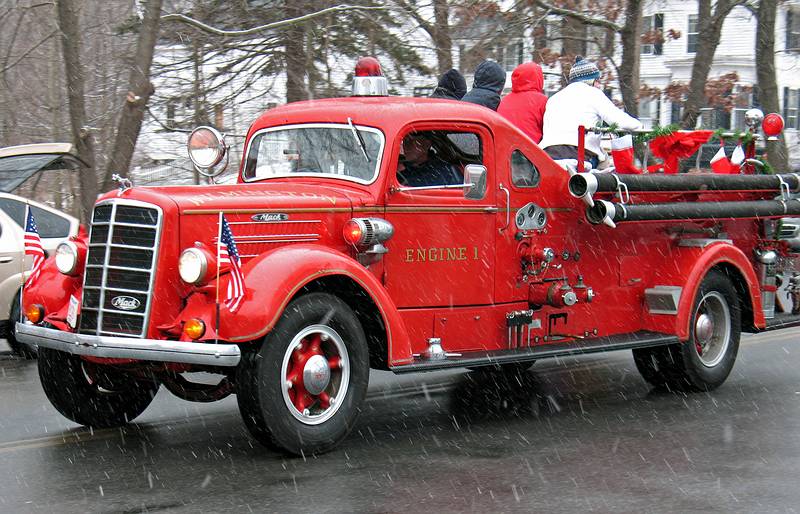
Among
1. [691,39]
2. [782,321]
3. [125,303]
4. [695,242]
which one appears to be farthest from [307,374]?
[691,39]

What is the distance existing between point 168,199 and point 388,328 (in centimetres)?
155

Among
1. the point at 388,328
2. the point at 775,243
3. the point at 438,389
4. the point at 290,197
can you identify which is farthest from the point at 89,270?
the point at 775,243

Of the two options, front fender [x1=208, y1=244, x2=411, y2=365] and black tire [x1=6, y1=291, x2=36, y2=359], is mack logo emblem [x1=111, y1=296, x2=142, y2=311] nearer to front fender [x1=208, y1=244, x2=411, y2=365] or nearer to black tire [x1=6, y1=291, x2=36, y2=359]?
front fender [x1=208, y1=244, x2=411, y2=365]

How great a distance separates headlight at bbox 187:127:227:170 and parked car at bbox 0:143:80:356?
316 centimetres

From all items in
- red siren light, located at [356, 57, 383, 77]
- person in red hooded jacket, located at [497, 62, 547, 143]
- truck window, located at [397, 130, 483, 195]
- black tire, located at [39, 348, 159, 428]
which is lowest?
black tire, located at [39, 348, 159, 428]

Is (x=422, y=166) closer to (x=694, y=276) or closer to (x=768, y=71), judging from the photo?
(x=694, y=276)

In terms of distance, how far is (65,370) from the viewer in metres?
7.05

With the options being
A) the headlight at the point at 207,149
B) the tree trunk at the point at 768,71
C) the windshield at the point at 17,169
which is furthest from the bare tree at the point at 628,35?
the headlight at the point at 207,149

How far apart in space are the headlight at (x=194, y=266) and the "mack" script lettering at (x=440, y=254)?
1.57m

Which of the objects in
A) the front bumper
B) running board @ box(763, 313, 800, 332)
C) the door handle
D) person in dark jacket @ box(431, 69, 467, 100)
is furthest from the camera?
person in dark jacket @ box(431, 69, 467, 100)

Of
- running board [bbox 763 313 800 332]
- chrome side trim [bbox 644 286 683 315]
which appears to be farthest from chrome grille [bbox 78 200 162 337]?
running board [bbox 763 313 800 332]

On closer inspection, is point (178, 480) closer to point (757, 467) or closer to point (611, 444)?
point (611, 444)

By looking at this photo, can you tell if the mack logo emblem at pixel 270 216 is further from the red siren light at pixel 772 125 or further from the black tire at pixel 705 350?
the red siren light at pixel 772 125

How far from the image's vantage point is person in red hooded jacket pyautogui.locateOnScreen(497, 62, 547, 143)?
9258 mm
